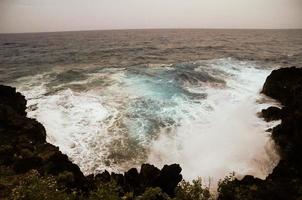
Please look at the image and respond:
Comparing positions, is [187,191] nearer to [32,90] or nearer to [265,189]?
[265,189]

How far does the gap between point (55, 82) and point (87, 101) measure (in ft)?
24.3

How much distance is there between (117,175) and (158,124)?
6.95 metres

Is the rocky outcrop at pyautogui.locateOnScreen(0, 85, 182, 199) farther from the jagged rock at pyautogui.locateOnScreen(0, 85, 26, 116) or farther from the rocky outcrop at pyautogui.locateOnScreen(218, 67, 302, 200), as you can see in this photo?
the jagged rock at pyautogui.locateOnScreen(0, 85, 26, 116)

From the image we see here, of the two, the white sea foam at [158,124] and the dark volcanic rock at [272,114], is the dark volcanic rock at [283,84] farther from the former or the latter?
the dark volcanic rock at [272,114]

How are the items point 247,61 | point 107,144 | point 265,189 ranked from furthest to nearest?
point 247,61 < point 107,144 < point 265,189

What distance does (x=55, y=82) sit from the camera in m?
26.2

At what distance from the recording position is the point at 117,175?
1019cm

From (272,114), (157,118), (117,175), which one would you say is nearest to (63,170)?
(117,175)

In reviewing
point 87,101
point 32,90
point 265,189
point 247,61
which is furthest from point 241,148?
point 247,61

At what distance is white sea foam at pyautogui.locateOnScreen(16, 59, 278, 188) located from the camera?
515 inches

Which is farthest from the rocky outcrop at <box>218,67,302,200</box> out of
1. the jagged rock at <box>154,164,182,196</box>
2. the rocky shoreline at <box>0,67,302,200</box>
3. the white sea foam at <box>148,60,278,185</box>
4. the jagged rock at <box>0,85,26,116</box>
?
the jagged rock at <box>0,85,26,116</box>

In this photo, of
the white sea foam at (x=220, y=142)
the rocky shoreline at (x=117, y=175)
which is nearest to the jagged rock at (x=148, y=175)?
the rocky shoreline at (x=117, y=175)

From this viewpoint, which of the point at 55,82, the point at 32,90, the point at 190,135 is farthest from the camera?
the point at 55,82

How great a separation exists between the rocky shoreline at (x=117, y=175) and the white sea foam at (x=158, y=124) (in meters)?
1.55
